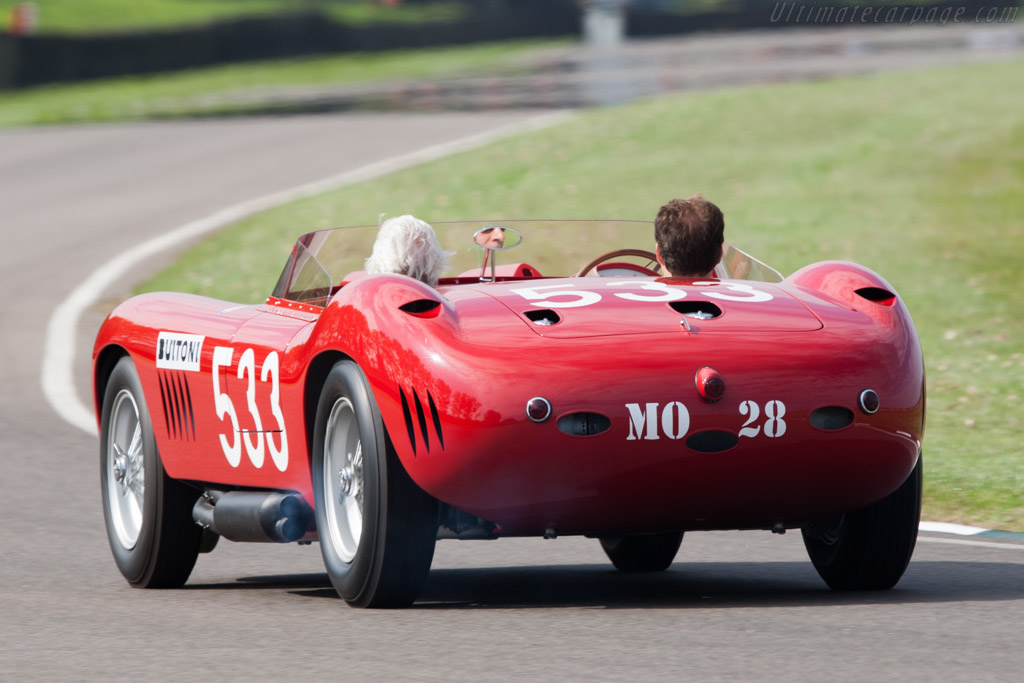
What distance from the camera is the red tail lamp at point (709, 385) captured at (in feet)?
18.7

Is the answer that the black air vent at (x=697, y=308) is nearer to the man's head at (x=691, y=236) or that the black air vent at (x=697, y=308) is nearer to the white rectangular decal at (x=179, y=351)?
the man's head at (x=691, y=236)

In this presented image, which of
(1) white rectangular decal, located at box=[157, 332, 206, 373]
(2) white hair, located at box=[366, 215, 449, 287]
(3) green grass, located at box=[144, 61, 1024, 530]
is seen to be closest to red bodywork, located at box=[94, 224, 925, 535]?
(2) white hair, located at box=[366, 215, 449, 287]

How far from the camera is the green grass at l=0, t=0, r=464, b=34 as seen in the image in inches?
1941

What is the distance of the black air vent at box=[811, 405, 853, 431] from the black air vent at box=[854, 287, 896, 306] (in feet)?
1.91

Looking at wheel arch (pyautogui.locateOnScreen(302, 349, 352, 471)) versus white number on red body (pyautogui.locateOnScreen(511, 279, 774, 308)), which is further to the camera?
wheel arch (pyautogui.locateOnScreen(302, 349, 352, 471))

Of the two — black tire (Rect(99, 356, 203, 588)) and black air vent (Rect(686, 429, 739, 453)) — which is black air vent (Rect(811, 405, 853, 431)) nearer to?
black air vent (Rect(686, 429, 739, 453))

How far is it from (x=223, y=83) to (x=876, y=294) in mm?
34220

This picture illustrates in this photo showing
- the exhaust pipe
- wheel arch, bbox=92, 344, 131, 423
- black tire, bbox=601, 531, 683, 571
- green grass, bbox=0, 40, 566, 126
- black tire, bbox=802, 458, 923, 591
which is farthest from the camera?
green grass, bbox=0, 40, 566, 126

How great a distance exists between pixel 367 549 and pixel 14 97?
109 feet

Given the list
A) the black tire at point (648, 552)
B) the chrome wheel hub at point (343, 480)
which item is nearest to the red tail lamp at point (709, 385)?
the chrome wheel hub at point (343, 480)

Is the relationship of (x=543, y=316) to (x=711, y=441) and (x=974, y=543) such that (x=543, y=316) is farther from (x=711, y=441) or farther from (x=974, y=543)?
(x=974, y=543)

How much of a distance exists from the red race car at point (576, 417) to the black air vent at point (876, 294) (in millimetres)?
10

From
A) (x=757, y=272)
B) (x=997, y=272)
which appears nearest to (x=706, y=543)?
(x=757, y=272)
